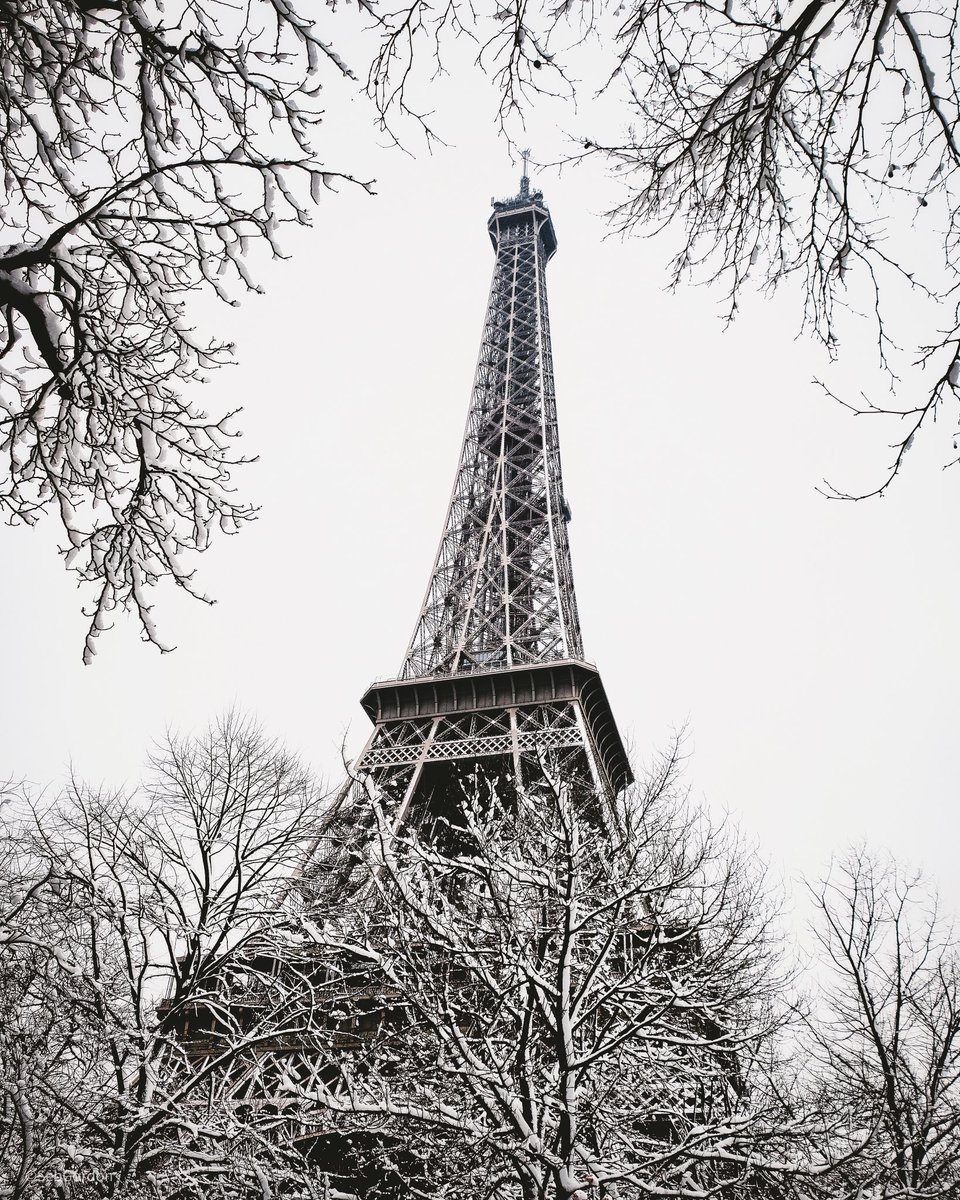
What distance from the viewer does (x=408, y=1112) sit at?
724cm

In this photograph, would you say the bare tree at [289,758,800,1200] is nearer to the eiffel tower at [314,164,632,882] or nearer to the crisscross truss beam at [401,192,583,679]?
the eiffel tower at [314,164,632,882]

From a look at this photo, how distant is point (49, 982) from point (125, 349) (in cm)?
833

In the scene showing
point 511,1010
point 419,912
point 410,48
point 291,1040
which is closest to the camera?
point 410,48

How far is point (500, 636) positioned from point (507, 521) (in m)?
7.50

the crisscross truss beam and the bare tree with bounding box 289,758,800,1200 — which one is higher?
the crisscross truss beam

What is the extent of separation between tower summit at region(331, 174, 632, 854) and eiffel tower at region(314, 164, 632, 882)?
0.06 meters

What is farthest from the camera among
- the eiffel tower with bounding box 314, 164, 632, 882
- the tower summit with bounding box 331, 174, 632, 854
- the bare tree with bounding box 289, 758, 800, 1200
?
the tower summit with bounding box 331, 174, 632, 854

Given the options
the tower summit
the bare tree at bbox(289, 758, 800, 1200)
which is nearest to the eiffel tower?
the tower summit

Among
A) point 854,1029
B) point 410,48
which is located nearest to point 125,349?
point 410,48

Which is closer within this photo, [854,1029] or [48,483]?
[48,483]

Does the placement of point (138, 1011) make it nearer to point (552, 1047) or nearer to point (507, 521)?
point (552, 1047)

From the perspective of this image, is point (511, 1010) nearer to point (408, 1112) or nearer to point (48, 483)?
point (408, 1112)

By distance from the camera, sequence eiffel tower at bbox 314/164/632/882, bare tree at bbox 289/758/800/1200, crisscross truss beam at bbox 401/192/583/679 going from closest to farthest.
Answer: bare tree at bbox 289/758/800/1200
eiffel tower at bbox 314/164/632/882
crisscross truss beam at bbox 401/192/583/679

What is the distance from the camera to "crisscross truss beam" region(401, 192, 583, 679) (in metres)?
30.6
